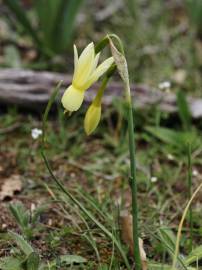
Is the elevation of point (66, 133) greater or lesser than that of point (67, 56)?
lesser

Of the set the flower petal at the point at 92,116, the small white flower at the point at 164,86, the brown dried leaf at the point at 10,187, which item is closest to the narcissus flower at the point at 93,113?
the flower petal at the point at 92,116

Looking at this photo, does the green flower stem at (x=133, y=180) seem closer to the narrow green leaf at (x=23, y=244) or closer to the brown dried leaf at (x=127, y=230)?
the brown dried leaf at (x=127, y=230)

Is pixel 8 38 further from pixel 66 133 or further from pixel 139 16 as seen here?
pixel 66 133

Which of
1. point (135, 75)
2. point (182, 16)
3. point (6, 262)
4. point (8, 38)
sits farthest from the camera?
point (182, 16)

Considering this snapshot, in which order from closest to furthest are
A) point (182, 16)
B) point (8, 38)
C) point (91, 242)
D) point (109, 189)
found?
point (91, 242)
point (109, 189)
point (8, 38)
point (182, 16)

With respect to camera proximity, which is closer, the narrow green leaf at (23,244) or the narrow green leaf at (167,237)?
the narrow green leaf at (23,244)

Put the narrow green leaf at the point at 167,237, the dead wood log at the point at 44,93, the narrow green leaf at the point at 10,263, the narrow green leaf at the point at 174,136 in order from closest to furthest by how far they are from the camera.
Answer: the narrow green leaf at the point at 10,263, the narrow green leaf at the point at 167,237, the narrow green leaf at the point at 174,136, the dead wood log at the point at 44,93

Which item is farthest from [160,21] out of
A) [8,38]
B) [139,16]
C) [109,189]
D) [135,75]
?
[109,189]

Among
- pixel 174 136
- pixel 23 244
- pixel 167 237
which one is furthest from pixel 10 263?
pixel 174 136
